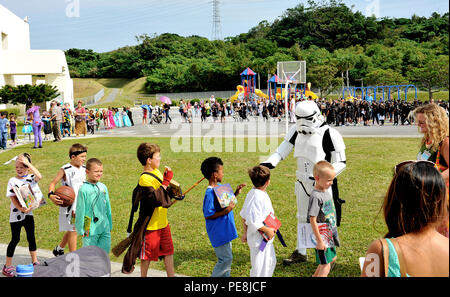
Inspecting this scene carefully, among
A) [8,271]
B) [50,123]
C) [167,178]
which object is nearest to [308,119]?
[167,178]

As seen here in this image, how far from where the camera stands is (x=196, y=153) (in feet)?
47.3

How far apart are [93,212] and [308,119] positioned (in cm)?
277

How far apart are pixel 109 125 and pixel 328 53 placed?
3914cm

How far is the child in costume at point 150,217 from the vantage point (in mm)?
4109

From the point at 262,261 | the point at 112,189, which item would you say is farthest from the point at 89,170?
the point at 112,189

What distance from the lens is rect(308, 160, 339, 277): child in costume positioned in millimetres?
3873

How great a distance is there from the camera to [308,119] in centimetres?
508

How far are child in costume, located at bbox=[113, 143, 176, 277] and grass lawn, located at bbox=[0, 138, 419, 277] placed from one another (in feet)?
2.82

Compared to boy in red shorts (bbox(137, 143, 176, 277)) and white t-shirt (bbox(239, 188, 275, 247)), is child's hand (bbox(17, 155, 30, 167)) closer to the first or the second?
boy in red shorts (bbox(137, 143, 176, 277))

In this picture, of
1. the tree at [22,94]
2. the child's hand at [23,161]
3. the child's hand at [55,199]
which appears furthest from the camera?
the tree at [22,94]

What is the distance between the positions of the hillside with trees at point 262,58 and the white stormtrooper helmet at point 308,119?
124 ft

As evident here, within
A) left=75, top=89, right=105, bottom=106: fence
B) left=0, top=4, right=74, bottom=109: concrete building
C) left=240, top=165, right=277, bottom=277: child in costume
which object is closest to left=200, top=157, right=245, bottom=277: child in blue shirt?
left=240, top=165, right=277, bottom=277: child in costume

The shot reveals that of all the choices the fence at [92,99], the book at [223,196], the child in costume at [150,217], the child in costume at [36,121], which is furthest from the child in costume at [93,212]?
the fence at [92,99]

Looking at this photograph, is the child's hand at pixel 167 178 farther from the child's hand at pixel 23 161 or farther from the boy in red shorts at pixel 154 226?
the child's hand at pixel 23 161
